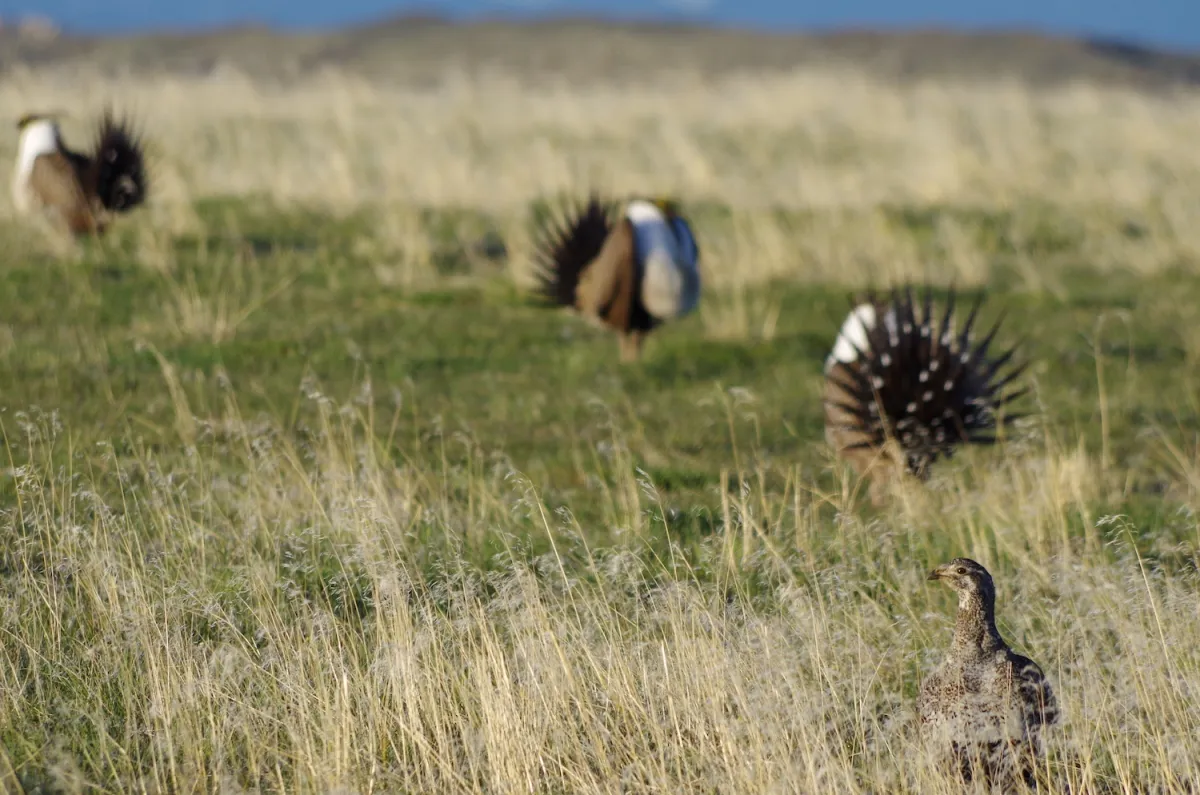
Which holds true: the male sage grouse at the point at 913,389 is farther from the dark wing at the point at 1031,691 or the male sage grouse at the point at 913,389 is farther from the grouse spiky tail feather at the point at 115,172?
the grouse spiky tail feather at the point at 115,172

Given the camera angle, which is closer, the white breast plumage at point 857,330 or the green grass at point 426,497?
the green grass at point 426,497

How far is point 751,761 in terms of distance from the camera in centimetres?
388

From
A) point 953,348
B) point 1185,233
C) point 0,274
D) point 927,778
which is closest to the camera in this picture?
point 927,778

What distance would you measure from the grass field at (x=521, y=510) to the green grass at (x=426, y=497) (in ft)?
0.10

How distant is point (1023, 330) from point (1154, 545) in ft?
17.9

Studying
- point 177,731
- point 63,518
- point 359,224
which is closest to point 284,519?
point 63,518

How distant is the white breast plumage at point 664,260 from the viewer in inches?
352

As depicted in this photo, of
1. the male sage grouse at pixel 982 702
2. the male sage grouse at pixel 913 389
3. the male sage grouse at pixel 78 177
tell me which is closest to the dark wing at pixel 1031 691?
the male sage grouse at pixel 982 702

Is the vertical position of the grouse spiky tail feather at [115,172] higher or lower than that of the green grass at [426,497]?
higher

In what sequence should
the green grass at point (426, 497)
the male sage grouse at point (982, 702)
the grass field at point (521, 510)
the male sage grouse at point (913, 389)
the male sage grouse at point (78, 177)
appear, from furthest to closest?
the male sage grouse at point (78, 177) < the male sage grouse at point (913, 389) < the green grass at point (426, 497) < the grass field at point (521, 510) < the male sage grouse at point (982, 702)

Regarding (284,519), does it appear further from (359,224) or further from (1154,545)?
(359,224)

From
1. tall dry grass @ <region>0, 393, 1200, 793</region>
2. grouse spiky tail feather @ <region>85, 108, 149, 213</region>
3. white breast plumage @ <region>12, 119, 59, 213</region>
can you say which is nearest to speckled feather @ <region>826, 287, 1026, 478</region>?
tall dry grass @ <region>0, 393, 1200, 793</region>

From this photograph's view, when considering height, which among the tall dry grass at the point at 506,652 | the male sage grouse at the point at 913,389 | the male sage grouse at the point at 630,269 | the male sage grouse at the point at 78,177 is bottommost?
the tall dry grass at the point at 506,652

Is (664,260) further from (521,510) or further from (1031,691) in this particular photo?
(1031,691)
